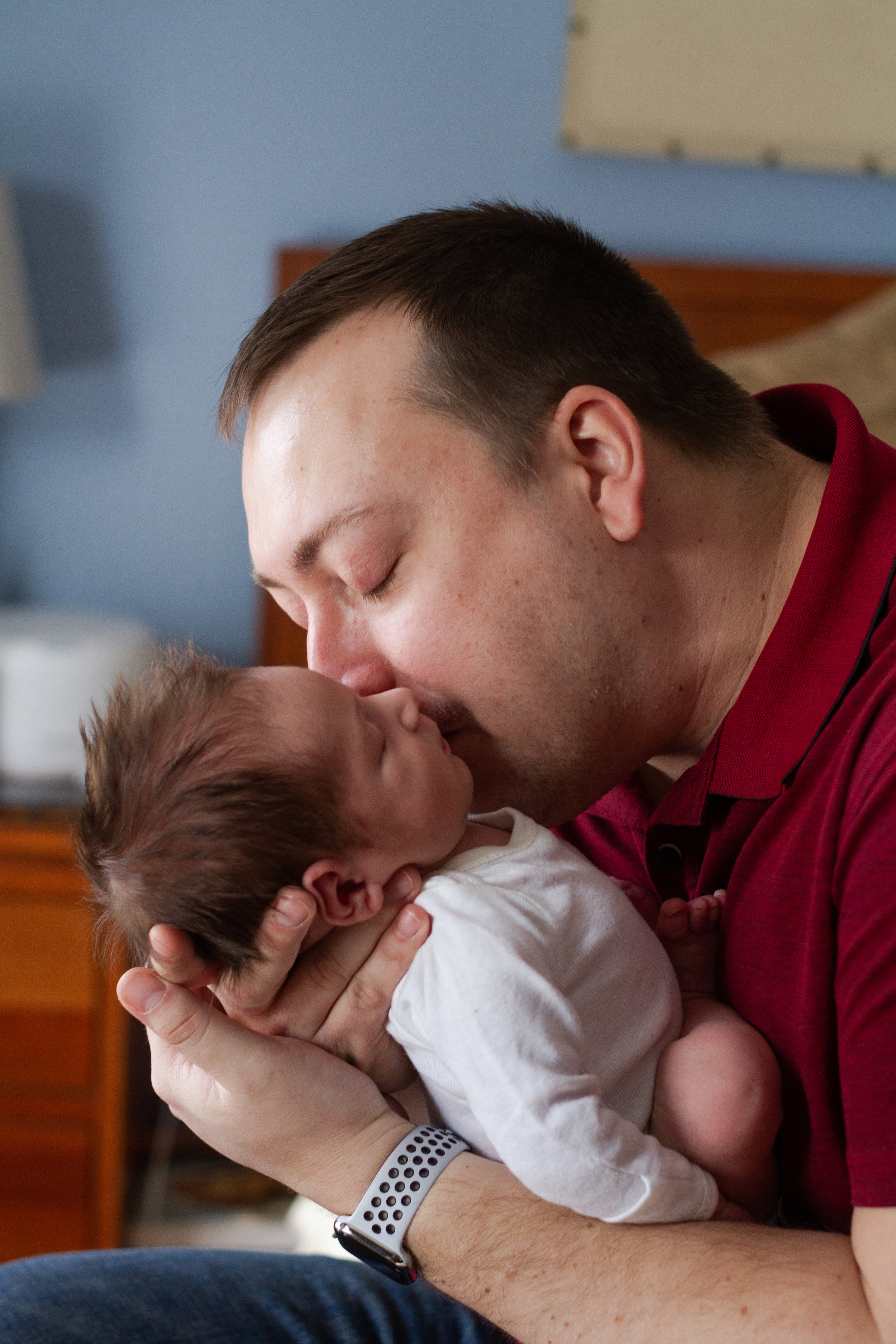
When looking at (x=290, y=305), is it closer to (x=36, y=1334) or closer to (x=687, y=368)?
(x=687, y=368)

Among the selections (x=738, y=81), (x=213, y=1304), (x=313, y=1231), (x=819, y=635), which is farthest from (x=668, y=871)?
(x=738, y=81)

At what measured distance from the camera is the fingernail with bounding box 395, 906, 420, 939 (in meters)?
0.99

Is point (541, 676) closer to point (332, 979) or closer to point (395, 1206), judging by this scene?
point (332, 979)

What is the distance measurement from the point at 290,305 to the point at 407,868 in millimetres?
591

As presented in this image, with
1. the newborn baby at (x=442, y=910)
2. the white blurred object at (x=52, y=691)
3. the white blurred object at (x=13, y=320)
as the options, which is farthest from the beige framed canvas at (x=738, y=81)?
the newborn baby at (x=442, y=910)

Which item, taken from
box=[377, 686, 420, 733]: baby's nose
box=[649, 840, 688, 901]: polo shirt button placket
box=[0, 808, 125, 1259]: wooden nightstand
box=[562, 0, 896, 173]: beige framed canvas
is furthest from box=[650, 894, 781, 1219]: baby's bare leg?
box=[562, 0, 896, 173]: beige framed canvas

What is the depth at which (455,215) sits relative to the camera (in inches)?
48.8

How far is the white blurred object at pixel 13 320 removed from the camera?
244 cm

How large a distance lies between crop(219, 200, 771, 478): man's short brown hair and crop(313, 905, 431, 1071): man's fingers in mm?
444

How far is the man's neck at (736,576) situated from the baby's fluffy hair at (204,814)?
A: 42 centimetres

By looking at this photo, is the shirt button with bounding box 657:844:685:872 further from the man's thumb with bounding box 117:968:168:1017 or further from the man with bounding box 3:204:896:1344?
the man's thumb with bounding box 117:968:168:1017

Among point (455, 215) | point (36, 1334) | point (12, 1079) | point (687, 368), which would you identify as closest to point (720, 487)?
point (687, 368)

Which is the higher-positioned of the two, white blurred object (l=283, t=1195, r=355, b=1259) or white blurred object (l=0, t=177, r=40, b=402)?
white blurred object (l=0, t=177, r=40, b=402)

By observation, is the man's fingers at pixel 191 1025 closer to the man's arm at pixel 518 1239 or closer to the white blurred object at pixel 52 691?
the man's arm at pixel 518 1239
